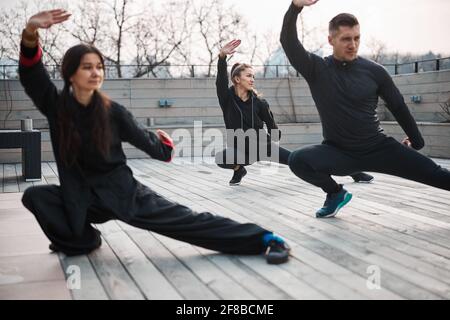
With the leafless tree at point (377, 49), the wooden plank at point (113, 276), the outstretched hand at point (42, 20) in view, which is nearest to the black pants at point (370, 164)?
the wooden plank at point (113, 276)

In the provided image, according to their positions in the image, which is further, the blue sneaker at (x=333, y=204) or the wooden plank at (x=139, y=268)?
the blue sneaker at (x=333, y=204)

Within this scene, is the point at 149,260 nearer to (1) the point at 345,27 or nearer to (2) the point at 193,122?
(1) the point at 345,27

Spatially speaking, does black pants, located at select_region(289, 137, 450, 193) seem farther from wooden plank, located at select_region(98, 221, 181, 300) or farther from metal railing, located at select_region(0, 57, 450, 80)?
metal railing, located at select_region(0, 57, 450, 80)

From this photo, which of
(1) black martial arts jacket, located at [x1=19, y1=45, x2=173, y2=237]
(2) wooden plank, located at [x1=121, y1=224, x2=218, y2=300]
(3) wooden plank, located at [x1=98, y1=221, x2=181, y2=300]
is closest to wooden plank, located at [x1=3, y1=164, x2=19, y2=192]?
(3) wooden plank, located at [x1=98, y1=221, x2=181, y2=300]

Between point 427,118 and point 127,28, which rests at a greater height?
point 127,28

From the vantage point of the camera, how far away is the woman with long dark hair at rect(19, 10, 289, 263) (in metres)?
2.61

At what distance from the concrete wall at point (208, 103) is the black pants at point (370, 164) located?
586cm

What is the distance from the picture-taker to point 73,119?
2.63m

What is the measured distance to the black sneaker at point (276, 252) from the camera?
8.63 ft

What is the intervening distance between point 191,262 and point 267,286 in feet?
1.78

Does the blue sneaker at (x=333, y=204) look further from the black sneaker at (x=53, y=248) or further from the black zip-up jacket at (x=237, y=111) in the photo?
the black zip-up jacket at (x=237, y=111)
